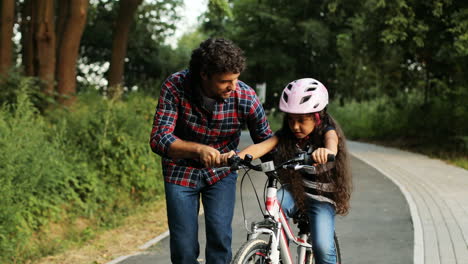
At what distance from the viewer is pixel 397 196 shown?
10875 millimetres

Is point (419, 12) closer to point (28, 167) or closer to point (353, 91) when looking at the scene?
point (28, 167)

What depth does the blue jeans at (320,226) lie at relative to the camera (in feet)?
13.9

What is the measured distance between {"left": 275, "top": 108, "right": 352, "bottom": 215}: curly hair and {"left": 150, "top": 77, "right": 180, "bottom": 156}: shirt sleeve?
2.27 feet

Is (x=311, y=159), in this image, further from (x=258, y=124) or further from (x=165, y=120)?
(x=165, y=120)

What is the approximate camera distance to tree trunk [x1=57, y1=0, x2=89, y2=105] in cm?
1286

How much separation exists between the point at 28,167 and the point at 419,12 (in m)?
13.9

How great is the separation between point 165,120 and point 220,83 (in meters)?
0.41

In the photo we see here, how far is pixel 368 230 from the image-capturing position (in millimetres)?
8102

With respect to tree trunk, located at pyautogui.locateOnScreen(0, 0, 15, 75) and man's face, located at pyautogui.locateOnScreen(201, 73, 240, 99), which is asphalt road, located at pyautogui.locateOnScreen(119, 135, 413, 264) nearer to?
man's face, located at pyautogui.locateOnScreen(201, 73, 240, 99)

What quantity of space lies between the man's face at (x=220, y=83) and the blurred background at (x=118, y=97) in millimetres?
4165

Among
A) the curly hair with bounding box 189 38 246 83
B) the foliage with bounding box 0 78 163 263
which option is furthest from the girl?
the foliage with bounding box 0 78 163 263

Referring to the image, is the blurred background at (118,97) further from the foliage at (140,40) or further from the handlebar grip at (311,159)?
the handlebar grip at (311,159)

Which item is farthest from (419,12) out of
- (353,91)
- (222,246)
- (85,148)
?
(353,91)

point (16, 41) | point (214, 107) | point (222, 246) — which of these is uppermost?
point (16, 41)
